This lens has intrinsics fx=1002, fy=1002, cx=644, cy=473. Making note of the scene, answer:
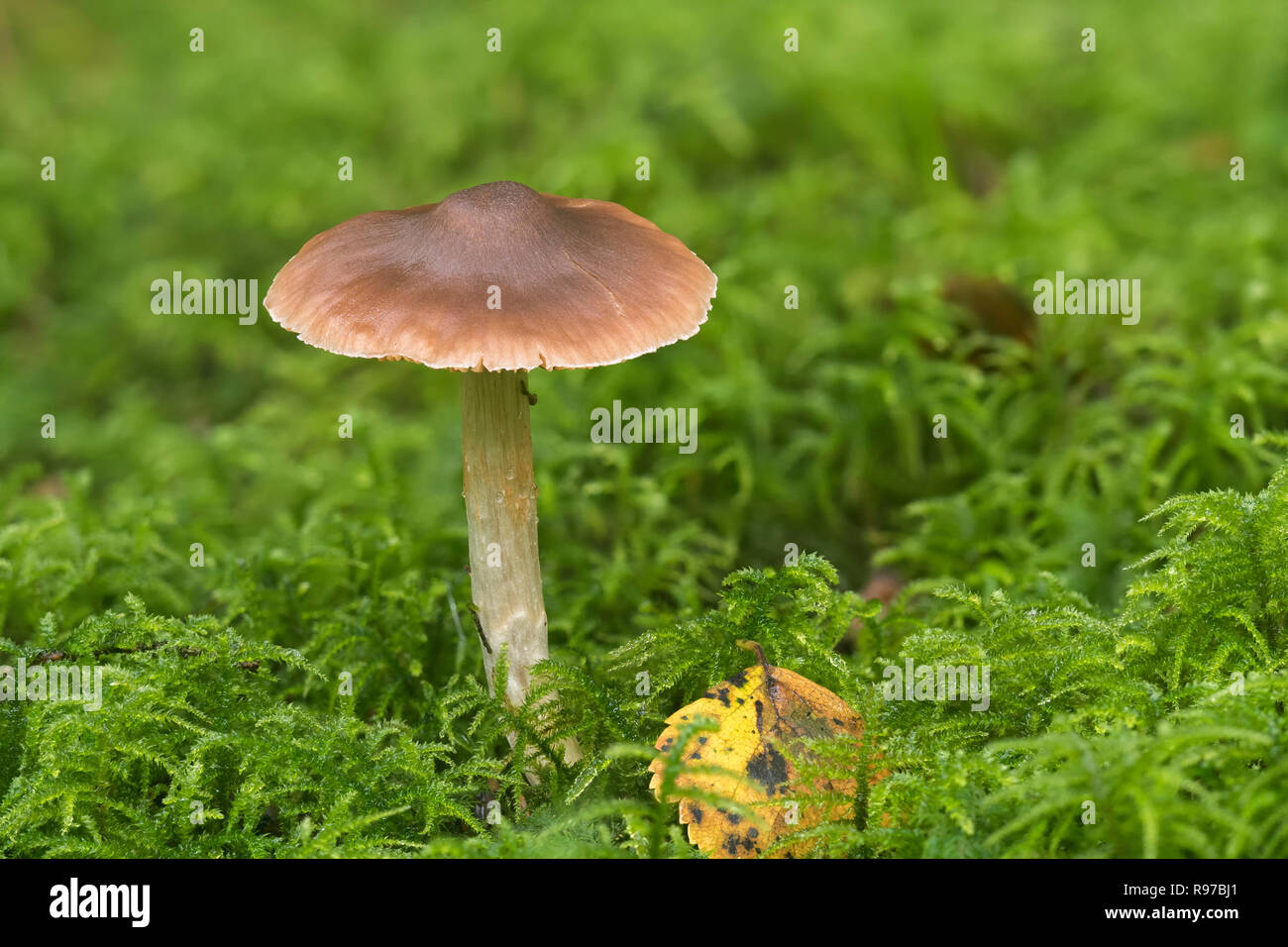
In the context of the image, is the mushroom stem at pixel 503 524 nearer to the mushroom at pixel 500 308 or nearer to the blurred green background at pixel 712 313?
the mushroom at pixel 500 308

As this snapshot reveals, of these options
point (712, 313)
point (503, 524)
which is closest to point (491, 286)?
point (503, 524)

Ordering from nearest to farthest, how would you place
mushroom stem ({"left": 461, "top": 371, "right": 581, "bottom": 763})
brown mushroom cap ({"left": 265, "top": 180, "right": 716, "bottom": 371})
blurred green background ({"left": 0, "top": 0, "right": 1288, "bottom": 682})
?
brown mushroom cap ({"left": 265, "top": 180, "right": 716, "bottom": 371})
mushroom stem ({"left": 461, "top": 371, "right": 581, "bottom": 763})
blurred green background ({"left": 0, "top": 0, "right": 1288, "bottom": 682})

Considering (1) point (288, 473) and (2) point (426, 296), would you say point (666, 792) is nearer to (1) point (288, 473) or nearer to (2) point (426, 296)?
(2) point (426, 296)

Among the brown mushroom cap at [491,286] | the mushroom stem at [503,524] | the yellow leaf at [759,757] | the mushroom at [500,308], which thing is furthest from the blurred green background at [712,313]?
the brown mushroom cap at [491,286]

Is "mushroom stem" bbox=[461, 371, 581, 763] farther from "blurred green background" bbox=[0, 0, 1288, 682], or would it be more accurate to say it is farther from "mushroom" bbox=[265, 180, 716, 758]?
"blurred green background" bbox=[0, 0, 1288, 682]

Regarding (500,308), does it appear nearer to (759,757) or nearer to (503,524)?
(503,524)

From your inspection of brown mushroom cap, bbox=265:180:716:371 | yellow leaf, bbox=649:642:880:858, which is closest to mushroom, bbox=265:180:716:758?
brown mushroom cap, bbox=265:180:716:371

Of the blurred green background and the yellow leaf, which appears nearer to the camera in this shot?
the yellow leaf
